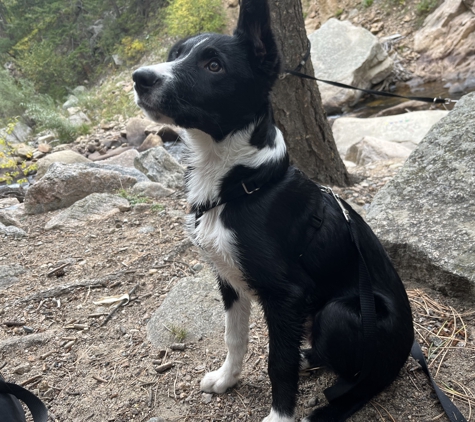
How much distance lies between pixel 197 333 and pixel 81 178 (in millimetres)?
3562

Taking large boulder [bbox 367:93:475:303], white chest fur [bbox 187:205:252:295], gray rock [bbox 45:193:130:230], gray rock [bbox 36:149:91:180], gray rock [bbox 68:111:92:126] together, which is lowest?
gray rock [bbox 68:111:92:126]

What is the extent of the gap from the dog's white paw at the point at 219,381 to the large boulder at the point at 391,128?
20.4 feet

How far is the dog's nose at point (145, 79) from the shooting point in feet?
6.09

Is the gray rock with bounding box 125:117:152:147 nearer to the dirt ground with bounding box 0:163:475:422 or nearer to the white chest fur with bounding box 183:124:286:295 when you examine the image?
the dirt ground with bounding box 0:163:475:422

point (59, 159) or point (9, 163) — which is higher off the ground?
point (9, 163)

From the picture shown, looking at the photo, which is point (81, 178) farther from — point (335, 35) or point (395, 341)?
point (335, 35)

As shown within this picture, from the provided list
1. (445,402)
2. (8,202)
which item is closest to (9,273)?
(445,402)

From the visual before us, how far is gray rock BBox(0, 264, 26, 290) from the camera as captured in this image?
139 inches

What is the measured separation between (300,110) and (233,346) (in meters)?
2.84

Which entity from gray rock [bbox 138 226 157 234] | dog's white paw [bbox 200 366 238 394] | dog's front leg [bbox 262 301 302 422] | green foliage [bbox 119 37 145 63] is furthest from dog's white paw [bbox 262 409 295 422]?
green foliage [bbox 119 37 145 63]

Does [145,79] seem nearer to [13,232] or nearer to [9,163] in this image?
[13,232]

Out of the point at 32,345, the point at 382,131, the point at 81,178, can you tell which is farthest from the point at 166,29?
the point at 32,345

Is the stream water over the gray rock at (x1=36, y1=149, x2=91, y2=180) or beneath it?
beneath

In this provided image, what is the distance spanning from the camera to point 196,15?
70.4ft
